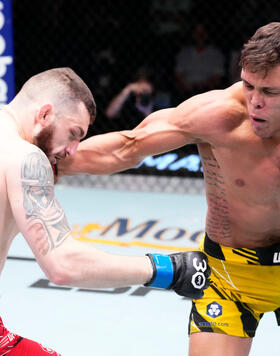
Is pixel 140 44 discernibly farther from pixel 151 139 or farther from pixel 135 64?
pixel 151 139

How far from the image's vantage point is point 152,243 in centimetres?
397

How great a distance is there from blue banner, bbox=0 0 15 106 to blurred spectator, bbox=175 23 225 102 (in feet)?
3.82

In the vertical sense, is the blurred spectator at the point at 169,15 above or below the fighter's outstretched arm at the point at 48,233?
below

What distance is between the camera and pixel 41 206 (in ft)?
5.38

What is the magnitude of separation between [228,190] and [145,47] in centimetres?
292

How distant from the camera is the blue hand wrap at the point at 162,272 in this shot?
1823 millimetres

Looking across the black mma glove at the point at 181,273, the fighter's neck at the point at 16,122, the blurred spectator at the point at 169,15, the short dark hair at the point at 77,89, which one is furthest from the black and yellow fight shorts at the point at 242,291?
the blurred spectator at the point at 169,15

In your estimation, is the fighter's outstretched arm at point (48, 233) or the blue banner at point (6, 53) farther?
the blue banner at point (6, 53)

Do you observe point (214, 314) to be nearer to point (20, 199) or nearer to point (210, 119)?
point (210, 119)

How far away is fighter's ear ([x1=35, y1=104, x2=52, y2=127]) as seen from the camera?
1.73 meters

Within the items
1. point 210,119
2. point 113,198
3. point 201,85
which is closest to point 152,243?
point 113,198

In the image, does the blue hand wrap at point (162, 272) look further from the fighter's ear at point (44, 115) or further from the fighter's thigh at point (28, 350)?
the fighter's ear at point (44, 115)

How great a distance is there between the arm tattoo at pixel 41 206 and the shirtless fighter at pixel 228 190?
22.7 inches

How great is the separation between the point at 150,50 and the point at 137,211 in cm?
119
